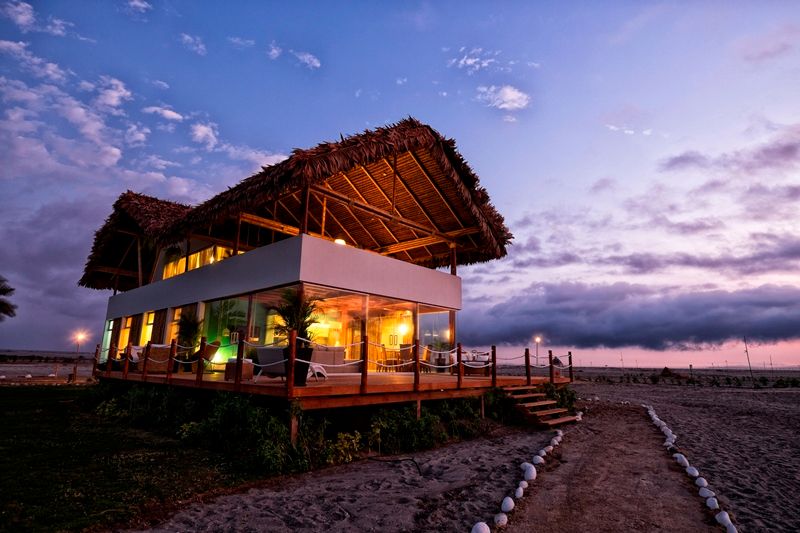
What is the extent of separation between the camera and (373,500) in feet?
14.8

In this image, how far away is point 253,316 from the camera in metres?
11.0

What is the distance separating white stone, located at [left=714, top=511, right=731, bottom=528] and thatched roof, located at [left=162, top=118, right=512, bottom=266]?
8115 mm

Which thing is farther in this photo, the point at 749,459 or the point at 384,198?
the point at 384,198

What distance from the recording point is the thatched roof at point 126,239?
45.9 ft

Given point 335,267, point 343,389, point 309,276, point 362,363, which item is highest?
point 335,267

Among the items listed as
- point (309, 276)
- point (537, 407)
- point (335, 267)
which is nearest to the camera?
point (309, 276)

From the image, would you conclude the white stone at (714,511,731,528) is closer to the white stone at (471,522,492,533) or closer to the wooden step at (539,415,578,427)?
the white stone at (471,522,492,533)

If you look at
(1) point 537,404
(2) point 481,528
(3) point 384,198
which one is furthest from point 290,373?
(3) point 384,198

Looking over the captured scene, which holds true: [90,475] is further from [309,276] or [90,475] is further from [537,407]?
[537,407]

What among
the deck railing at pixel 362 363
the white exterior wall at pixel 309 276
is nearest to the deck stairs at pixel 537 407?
the deck railing at pixel 362 363

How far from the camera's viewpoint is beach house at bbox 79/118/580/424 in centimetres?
898

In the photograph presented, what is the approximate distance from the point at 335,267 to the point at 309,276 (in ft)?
2.88

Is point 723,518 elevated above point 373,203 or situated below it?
below

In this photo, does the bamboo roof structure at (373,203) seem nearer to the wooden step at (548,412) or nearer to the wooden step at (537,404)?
the wooden step at (537,404)
